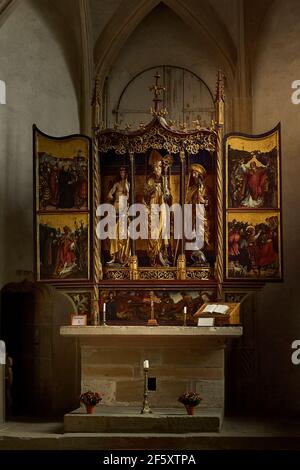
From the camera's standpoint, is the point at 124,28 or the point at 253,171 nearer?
the point at 253,171

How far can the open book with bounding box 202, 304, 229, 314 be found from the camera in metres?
14.5

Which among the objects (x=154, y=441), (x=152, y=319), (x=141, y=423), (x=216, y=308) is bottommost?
(x=154, y=441)

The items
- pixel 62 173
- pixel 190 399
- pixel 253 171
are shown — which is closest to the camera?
pixel 190 399

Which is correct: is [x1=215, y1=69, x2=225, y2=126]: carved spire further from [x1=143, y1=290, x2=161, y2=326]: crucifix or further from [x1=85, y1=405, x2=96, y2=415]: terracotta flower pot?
[x1=85, y1=405, x2=96, y2=415]: terracotta flower pot

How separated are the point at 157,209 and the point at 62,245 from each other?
69.2 inches

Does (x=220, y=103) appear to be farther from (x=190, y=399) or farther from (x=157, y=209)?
(x=190, y=399)

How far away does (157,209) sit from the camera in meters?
15.3

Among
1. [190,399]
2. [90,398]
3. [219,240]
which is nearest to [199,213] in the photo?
[219,240]

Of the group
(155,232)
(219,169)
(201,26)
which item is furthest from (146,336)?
(201,26)

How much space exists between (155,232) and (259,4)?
5.64 metres

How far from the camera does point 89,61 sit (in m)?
18.7

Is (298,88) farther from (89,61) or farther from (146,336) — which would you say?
(146,336)

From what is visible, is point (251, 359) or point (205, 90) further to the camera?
point (205, 90)

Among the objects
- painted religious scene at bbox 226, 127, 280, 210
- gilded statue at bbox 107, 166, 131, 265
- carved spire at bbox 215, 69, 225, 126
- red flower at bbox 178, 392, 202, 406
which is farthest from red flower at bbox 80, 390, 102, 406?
carved spire at bbox 215, 69, 225, 126
